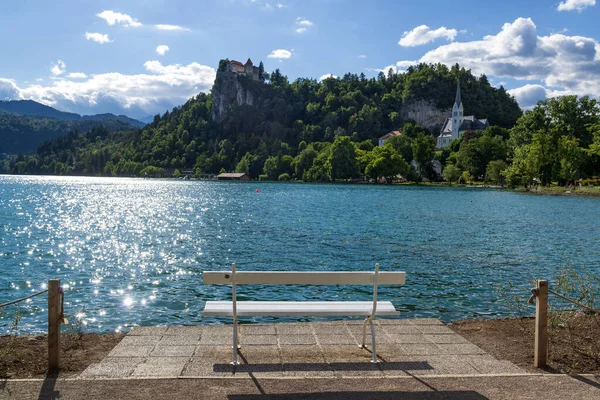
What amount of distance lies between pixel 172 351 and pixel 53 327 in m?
1.59

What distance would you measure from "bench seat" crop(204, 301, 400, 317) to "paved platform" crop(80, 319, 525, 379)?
1.94 ft

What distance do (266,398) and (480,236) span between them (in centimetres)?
2815

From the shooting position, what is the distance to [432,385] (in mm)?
5832

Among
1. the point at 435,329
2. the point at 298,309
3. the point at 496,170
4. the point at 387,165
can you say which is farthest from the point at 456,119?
the point at 298,309

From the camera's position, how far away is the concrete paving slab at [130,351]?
6965 mm

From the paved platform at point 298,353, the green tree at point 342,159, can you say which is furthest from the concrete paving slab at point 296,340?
the green tree at point 342,159

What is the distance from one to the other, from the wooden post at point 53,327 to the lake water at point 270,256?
211 inches

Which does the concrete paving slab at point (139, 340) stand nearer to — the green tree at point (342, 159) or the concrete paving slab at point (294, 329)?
the concrete paving slab at point (294, 329)

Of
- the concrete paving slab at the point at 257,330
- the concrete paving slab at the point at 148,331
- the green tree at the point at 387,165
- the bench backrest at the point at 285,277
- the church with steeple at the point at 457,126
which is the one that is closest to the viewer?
the bench backrest at the point at 285,277

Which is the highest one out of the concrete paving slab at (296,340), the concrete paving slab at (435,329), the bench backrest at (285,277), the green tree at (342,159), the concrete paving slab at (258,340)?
the green tree at (342,159)

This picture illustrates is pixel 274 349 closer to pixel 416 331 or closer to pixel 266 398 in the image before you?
pixel 266 398

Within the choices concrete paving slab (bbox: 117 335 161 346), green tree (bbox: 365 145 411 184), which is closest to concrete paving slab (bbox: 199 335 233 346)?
concrete paving slab (bbox: 117 335 161 346)

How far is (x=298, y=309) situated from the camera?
269 inches

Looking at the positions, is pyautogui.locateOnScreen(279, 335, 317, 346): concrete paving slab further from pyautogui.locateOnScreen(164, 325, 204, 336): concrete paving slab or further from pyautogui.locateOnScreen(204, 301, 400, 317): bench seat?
pyautogui.locateOnScreen(164, 325, 204, 336): concrete paving slab
